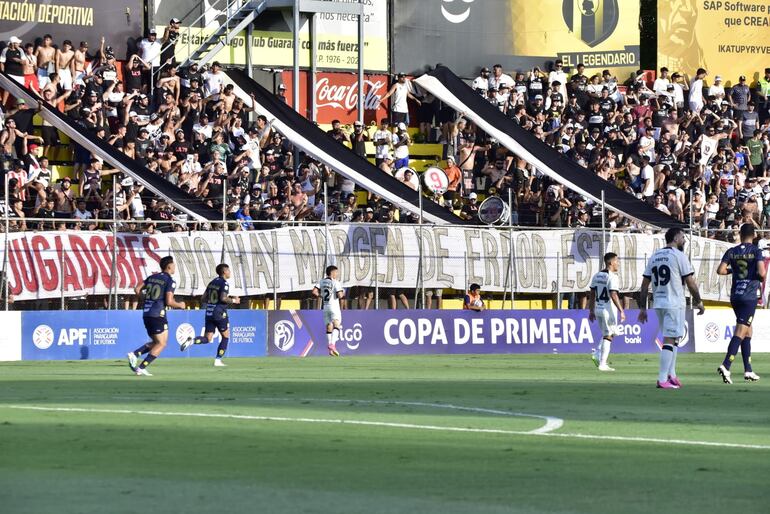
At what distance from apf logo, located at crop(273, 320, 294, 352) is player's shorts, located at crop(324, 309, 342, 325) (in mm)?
1205

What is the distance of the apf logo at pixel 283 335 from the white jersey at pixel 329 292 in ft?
5.94

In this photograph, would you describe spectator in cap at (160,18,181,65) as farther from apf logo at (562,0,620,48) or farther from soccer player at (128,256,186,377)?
apf logo at (562,0,620,48)

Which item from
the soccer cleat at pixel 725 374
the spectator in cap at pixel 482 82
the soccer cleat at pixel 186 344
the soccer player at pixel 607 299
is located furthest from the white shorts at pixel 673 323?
the spectator in cap at pixel 482 82

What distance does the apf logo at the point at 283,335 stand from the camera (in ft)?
111

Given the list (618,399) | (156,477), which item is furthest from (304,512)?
(618,399)

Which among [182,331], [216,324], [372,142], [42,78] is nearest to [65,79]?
[42,78]

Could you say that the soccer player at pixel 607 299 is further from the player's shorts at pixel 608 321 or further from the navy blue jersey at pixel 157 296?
the navy blue jersey at pixel 157 296

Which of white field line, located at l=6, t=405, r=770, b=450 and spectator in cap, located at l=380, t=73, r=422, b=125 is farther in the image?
spectator in cap, located at l=380, t=73, r=422, b=125

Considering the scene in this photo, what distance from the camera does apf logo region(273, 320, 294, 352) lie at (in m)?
33.7

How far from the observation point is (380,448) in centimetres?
1127

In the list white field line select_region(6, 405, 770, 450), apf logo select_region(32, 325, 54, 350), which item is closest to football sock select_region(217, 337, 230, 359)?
apf logo select_region(32, 325, 54, 350)

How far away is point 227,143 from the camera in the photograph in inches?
1425

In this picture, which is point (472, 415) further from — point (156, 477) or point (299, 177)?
point (299, 177)

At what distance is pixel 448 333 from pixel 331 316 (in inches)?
161
